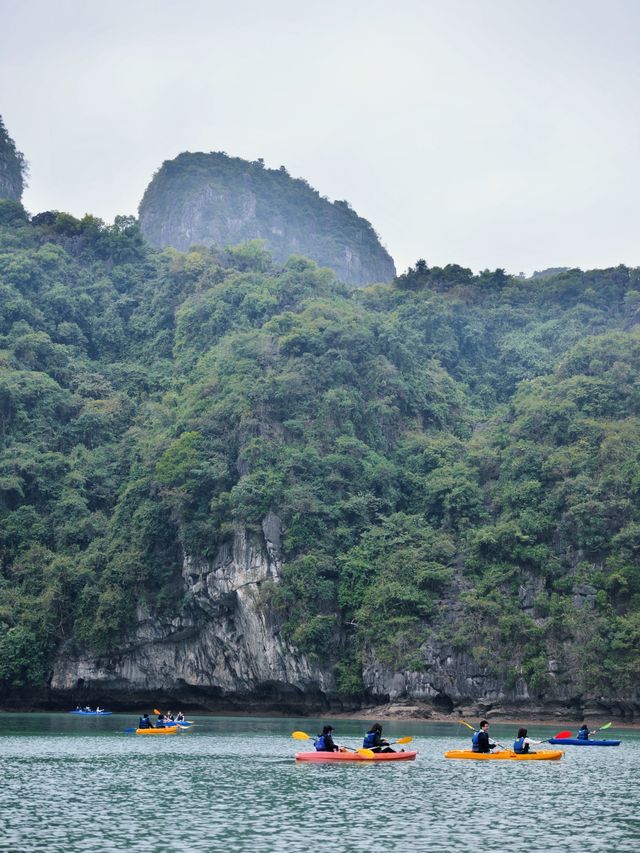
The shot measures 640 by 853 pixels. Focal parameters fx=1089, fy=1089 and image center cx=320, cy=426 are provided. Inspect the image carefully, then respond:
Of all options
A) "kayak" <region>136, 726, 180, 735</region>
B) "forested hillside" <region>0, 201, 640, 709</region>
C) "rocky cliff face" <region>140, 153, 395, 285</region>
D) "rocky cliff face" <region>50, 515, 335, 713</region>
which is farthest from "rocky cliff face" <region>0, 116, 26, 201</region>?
"kayak" <region>136, 726, 180, 735</region>

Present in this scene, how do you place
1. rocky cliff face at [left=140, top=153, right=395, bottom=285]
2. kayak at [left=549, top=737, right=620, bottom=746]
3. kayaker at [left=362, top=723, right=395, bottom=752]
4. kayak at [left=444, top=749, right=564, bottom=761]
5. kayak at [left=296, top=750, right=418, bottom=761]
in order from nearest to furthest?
kayak at [left=296, top=750, right=418, bottom=761]
kayaker at [left=362, top=723, right=395, bottom=752]
kayak at [left=444, top=749, right=564, bottom=761]
kayak at [left=549, top=737, right=620, bottom=746]
rocky cliff face at [left=140, top=153, right=395, bottom=285]

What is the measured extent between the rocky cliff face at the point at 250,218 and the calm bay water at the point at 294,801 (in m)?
83.4

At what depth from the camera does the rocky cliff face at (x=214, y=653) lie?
51.4 m

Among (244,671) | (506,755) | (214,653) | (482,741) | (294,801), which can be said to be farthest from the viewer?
(214,653)

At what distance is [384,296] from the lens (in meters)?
78.4

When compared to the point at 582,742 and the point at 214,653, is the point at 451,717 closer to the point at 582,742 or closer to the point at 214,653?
the point at 214,653

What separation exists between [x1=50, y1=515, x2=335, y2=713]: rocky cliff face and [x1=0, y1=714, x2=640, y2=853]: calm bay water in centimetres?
1696

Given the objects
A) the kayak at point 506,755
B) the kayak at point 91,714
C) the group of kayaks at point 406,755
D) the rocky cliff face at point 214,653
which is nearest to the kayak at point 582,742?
the group of kayaks at point 406,755

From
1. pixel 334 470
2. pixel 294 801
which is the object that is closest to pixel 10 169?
A: pixel 334 470

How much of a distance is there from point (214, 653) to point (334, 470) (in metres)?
11.2

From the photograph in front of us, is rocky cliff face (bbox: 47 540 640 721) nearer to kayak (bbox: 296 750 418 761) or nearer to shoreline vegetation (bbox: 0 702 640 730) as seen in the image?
shoreline vegetation (bbox: 0 702 640 730)

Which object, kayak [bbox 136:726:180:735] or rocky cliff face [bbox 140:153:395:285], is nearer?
kayak [bbox 136:726:180:735]

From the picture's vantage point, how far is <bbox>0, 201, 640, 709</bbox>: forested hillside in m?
49.5

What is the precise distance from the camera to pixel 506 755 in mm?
28453
